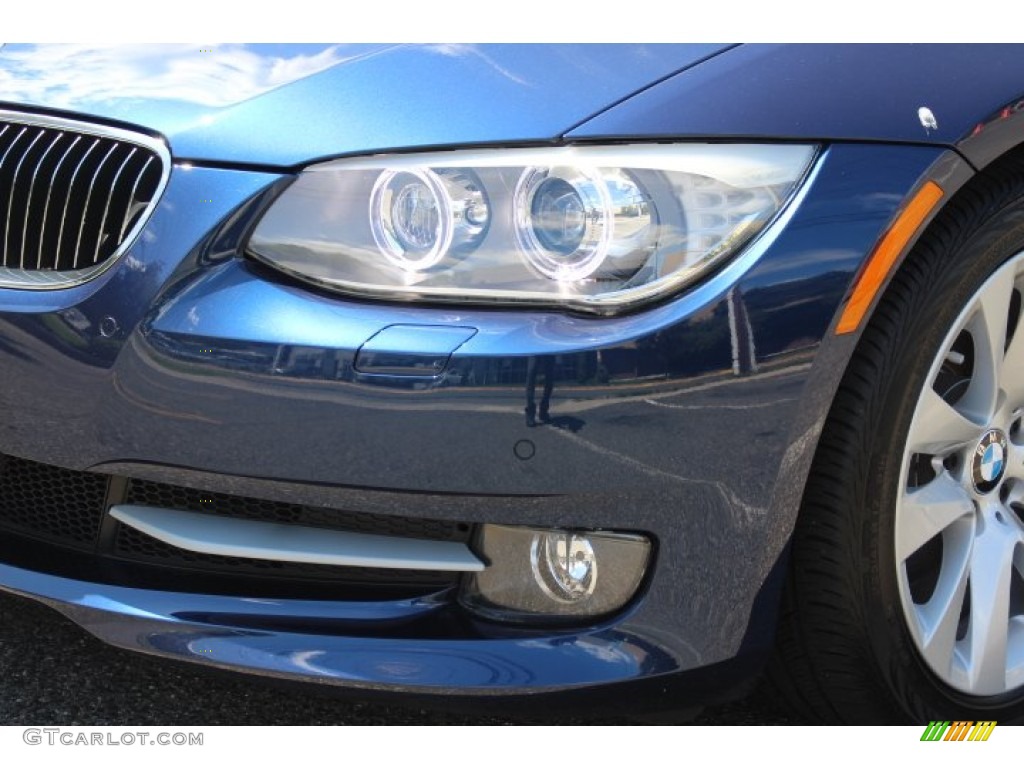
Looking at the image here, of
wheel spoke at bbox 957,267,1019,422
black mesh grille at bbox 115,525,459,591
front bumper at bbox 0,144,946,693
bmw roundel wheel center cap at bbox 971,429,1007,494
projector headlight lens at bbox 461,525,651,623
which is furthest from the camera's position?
bmw roundel wheel center cap at bbox 971,429,1007,494

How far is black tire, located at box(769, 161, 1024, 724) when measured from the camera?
2178 millimetres

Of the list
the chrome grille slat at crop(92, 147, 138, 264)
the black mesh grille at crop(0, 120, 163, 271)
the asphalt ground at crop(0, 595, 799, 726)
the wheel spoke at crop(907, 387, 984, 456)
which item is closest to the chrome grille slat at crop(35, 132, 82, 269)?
the black mesh grille at crop(0, 120, 163, 271)

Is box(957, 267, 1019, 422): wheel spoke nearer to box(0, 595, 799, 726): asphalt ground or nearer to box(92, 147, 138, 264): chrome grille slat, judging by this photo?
box(0, 595, 799, 726): asphalt ground

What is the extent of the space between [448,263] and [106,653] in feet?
3.84

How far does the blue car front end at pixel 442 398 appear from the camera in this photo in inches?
79.6

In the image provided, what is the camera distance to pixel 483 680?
7.13ft

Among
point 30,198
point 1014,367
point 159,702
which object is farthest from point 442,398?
point 1014,367

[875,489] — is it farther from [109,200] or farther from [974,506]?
[109,200]

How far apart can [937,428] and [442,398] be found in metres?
0.83

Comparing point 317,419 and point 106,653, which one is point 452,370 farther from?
point 106,653

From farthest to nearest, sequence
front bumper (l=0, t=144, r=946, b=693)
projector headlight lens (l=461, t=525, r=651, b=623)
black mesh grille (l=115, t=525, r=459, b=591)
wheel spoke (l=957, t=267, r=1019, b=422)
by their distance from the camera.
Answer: wheel spoke (l=957, t=267, r=1019, b=422) < black mesh grille (l=115, t=525, r=459, b=591) < projector headlight lens (l=461, t=525, r=651, b=623) < front bumper (l=0, t=144, r=946, b=693)

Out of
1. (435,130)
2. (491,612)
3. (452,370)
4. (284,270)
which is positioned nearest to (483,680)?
(491,612)
